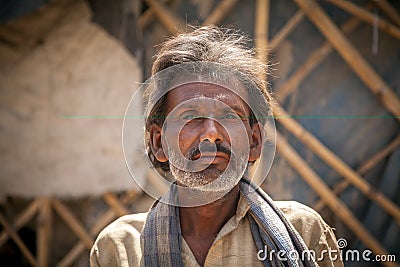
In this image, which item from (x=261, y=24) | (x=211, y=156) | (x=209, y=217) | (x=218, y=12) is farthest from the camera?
(x=218, y=12)

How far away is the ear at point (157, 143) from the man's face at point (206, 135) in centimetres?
4

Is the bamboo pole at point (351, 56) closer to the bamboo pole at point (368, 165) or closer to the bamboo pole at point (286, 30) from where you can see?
the bamboo pole at point (286, 30)

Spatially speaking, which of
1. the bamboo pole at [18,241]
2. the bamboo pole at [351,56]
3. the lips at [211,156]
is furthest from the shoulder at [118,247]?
Result: the bamboo pole at [351,56]

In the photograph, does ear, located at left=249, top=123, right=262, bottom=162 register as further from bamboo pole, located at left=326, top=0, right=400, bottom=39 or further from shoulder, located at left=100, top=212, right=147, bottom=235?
bamboo pole, located at left=326, top=0, right=400, bottom=39

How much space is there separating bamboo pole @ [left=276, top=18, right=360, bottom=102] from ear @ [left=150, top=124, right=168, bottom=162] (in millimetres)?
1683

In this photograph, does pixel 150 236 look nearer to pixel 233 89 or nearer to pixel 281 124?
pixel 233 89

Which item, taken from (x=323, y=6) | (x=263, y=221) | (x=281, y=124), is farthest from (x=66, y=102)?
(x=263, y=221)

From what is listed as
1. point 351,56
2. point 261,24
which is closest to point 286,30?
point 261,24

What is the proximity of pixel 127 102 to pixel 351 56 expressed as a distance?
1.15m

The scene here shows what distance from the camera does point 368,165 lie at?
351cm

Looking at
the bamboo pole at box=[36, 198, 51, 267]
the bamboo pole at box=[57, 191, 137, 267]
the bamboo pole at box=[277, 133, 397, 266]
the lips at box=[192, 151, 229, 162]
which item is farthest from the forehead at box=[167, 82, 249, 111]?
the bamboo pole at box=[36, 198, 51, 267]

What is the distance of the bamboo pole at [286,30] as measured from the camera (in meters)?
3.54

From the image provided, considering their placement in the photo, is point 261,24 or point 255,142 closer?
point 255,142

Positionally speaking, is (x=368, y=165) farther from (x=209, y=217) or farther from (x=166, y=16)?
(x=209, y=217)
